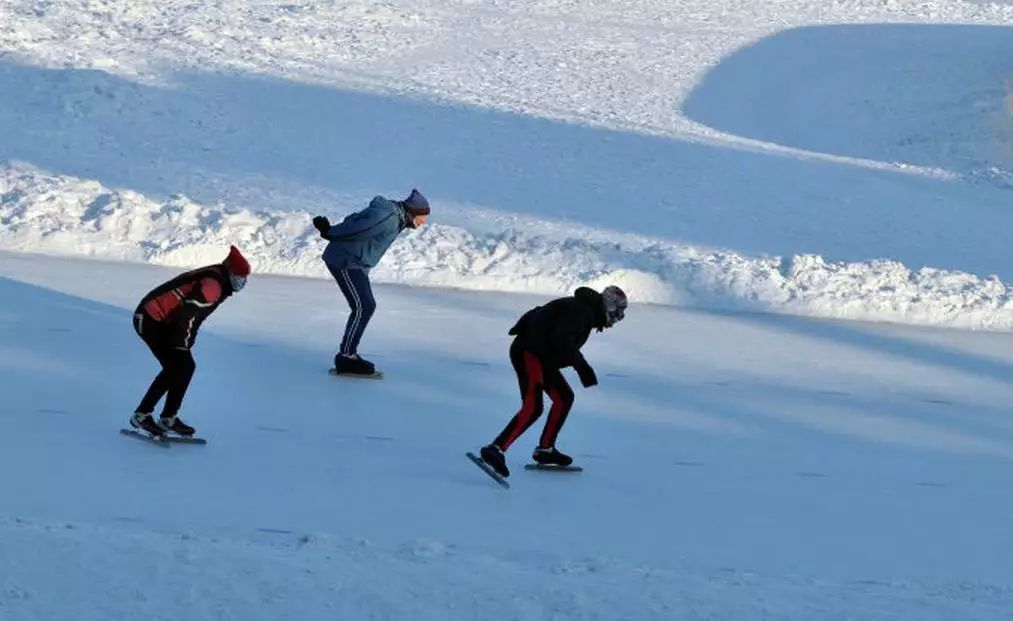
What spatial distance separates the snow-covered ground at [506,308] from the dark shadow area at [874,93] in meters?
0.09

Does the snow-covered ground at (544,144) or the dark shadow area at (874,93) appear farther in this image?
the dark shadow area at (874,93)

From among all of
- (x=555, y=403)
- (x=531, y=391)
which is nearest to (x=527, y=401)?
(x=531, y=391)

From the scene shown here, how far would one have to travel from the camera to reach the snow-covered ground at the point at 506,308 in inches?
243

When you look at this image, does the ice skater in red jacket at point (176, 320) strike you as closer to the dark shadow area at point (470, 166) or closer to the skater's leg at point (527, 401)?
the skater's leg at point (527, 401)

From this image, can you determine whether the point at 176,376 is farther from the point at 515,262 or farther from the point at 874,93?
the point at 874,93

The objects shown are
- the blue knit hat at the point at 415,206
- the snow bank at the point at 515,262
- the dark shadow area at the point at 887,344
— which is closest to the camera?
the blue knit hat at the point at 415,206

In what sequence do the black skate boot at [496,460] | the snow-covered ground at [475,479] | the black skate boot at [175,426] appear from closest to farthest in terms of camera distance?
the snow-covered ground at [475,479] → the black skate boot at [496,460] → the black skate boot at [175,426]

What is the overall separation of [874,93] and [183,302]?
18993 millimetres

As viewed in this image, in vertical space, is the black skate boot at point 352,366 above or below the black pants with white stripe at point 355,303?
below

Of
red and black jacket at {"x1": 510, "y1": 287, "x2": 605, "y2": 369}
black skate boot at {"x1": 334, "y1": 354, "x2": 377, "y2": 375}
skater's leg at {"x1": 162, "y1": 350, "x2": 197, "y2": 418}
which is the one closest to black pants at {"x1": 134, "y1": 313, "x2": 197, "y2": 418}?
skater's leg at {"x1": 162, "y1": 350, "x2": 197, "y2": 418}

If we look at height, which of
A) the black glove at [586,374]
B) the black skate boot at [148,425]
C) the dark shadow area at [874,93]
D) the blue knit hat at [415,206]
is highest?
the dark shadow area at [874,93]

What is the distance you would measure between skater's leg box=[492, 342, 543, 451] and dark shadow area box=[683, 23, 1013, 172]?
577 inches

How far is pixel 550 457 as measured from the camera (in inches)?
307

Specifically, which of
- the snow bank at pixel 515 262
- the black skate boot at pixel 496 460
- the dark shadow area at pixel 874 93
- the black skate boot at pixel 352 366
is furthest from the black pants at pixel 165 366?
the dark shadow area at pixel 874 93
